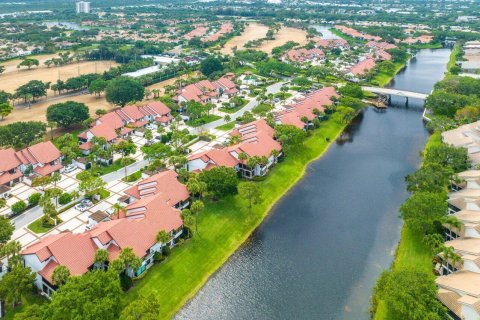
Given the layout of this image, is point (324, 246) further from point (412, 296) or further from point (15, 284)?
point (15, 284)

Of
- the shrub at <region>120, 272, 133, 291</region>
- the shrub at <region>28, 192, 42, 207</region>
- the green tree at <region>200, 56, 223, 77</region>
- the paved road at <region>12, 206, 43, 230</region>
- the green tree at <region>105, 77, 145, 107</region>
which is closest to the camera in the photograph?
the shrub at <region>120, 272, 133, 291</region>

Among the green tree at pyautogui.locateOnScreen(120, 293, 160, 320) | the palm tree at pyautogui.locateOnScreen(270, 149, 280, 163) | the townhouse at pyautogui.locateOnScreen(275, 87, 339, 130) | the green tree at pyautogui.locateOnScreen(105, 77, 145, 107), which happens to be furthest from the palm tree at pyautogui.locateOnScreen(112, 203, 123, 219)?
the green tree at pyautogui.locateOnScreen(105, 77, 145, 107)

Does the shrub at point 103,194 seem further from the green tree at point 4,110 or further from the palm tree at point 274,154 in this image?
the green tree at point 4,110

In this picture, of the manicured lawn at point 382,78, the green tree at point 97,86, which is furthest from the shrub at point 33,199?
the manicured lawn at point 382,78

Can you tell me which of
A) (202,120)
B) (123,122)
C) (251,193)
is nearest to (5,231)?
(251,193)

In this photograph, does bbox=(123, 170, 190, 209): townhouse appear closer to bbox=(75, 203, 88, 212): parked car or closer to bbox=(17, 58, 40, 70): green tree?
bbox=(75, 203, 88, 212): parked car

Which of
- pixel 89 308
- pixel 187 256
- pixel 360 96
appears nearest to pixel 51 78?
pixel 360 96
